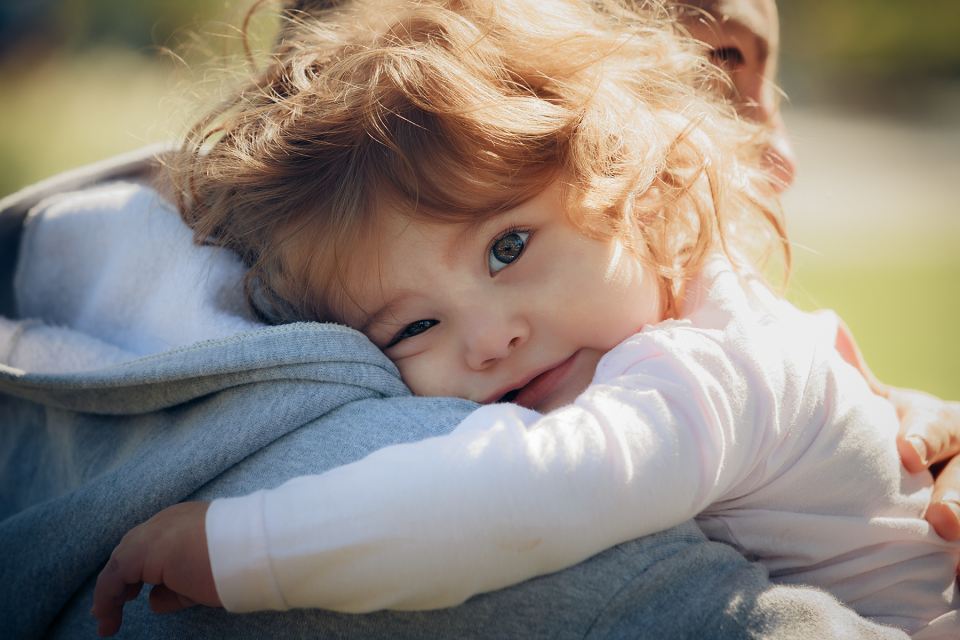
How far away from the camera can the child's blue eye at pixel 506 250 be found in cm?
114

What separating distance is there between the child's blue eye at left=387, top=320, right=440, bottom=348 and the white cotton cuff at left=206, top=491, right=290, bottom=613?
1.59 ft

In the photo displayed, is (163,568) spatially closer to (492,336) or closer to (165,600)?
(165,600)

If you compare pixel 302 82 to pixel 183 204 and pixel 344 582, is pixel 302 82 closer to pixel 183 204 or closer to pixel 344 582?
pixel 183 204

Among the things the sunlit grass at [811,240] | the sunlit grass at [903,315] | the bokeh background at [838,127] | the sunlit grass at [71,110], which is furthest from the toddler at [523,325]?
the sunlit grass at [71,110]

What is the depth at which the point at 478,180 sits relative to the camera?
44.5 inches

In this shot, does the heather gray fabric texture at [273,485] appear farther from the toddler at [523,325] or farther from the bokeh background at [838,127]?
the bokeh background at [838,127]

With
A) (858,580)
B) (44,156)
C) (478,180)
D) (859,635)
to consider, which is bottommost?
(44,156)

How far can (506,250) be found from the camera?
1.14 meters

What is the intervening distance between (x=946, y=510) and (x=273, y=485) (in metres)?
1.13

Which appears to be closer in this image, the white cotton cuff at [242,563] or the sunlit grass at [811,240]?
the white cotton cuff at [242,563]

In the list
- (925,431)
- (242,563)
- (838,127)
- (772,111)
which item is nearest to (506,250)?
(242,563)

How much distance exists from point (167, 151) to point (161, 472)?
940 mm

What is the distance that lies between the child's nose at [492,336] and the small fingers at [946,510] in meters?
0.79

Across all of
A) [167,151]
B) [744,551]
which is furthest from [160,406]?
[744,551]
